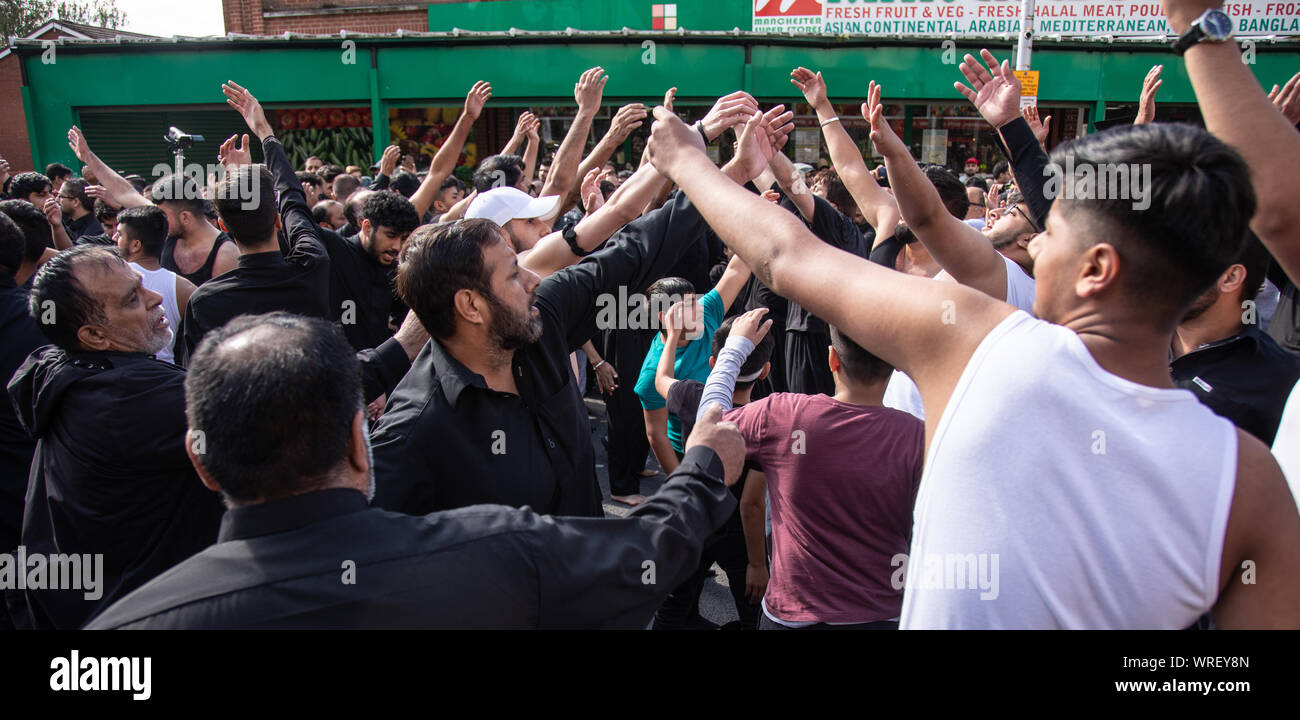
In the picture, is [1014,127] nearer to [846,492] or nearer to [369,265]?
[846,492]

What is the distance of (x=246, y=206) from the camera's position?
340 centimetres

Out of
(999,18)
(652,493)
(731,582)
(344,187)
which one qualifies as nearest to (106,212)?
(344,187)

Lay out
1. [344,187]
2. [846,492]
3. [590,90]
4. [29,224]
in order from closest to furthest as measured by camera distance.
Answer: [846,492] → [590,90] → [29,224] → [344,187]

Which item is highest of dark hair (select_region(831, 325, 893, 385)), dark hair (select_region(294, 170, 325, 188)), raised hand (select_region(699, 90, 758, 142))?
dark hair (select_region(294, 170, 325, 188))

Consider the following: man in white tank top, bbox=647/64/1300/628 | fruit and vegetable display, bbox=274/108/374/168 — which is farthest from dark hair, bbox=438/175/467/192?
fruit and vegetable display, bbox=274/108/374/168

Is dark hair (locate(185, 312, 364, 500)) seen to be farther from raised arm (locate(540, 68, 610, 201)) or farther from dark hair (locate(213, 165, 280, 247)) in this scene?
raised arm (locate(540, 68, 610, 201))

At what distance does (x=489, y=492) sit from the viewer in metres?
2.03

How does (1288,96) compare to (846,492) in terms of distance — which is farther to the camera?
(1288,96)

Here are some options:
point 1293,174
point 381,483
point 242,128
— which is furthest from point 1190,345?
point 242,128

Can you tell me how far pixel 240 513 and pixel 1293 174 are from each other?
1.97m

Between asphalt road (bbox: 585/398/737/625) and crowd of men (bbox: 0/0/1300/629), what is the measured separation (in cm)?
32

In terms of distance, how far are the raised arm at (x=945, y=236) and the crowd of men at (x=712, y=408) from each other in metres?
0.01

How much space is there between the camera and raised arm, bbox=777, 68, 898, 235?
344 cm

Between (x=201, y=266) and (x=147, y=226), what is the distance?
34 centimetres
